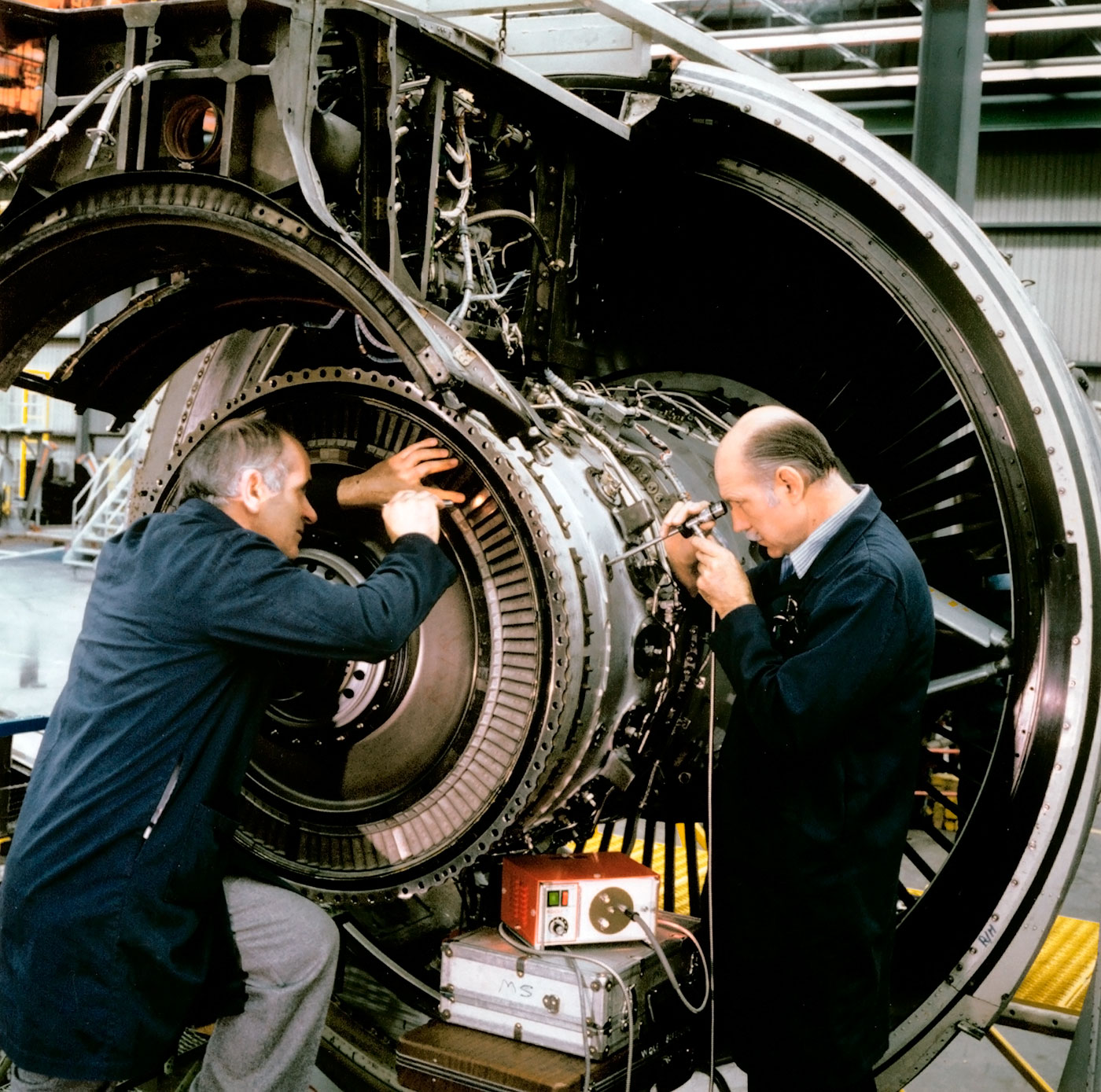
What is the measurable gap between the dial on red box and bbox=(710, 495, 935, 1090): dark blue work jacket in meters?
0.28

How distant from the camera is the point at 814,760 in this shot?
2.22m

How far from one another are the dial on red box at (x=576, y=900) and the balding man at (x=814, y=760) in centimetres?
21

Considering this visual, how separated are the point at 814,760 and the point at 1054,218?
12.9m

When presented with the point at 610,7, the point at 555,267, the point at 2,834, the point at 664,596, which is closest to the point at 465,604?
the point at 664,596

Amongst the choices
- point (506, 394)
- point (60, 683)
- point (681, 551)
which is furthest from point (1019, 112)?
point (506, 394)

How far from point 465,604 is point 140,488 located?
1.20m

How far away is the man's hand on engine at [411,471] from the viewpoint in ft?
7.75

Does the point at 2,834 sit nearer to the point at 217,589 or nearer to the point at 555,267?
the point at 217,589

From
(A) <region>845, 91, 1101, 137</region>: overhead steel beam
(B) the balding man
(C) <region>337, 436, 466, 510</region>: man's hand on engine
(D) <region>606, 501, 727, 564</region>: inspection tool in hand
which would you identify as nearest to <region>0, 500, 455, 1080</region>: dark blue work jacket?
(C) <region>337, 436, 466, 510</region>: man's hand on engine

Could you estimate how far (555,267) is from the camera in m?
3.10

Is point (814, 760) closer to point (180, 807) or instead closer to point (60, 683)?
point (180, 807)

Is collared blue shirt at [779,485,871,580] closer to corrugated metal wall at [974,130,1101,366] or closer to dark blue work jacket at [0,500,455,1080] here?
dark blue work jacket at [0,500,455,1080]

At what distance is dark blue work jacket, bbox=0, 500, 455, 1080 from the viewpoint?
78.6 inches

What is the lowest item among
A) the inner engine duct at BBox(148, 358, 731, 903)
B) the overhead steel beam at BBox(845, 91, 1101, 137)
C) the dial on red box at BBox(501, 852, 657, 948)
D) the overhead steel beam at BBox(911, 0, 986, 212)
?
the dial on red box at BBox(501, 852, 657, 948)
